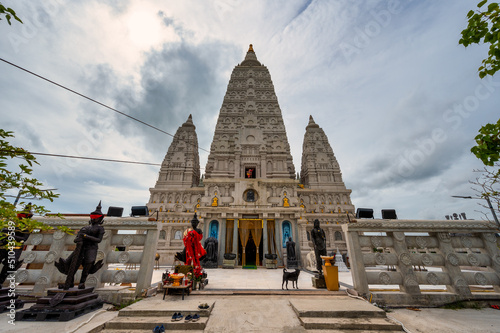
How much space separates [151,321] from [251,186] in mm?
14882

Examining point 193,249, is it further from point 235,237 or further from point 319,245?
point 235,237

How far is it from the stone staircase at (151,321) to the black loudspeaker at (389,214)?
23.0 ft

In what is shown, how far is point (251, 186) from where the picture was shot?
734 inches

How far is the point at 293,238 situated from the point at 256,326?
1206cm

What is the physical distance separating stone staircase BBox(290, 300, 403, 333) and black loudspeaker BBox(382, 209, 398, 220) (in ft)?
11.5

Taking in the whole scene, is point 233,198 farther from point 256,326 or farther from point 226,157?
point 256,326

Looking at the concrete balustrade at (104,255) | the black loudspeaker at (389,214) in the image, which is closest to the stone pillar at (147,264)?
the concrete balustrade at (104,255)

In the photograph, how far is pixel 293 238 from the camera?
15.1 metres

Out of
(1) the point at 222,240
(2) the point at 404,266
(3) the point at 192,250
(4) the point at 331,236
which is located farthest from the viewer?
(4) the point at 331,236

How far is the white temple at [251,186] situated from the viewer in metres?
15.7

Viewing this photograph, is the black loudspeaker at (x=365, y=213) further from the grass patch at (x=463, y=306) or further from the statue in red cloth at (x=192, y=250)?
the statue in red cloth at (x=192, y=250)

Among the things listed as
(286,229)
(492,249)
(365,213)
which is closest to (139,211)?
(365,213)

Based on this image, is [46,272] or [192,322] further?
[46,272]

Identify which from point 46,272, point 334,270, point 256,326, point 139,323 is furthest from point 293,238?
point 46,272
